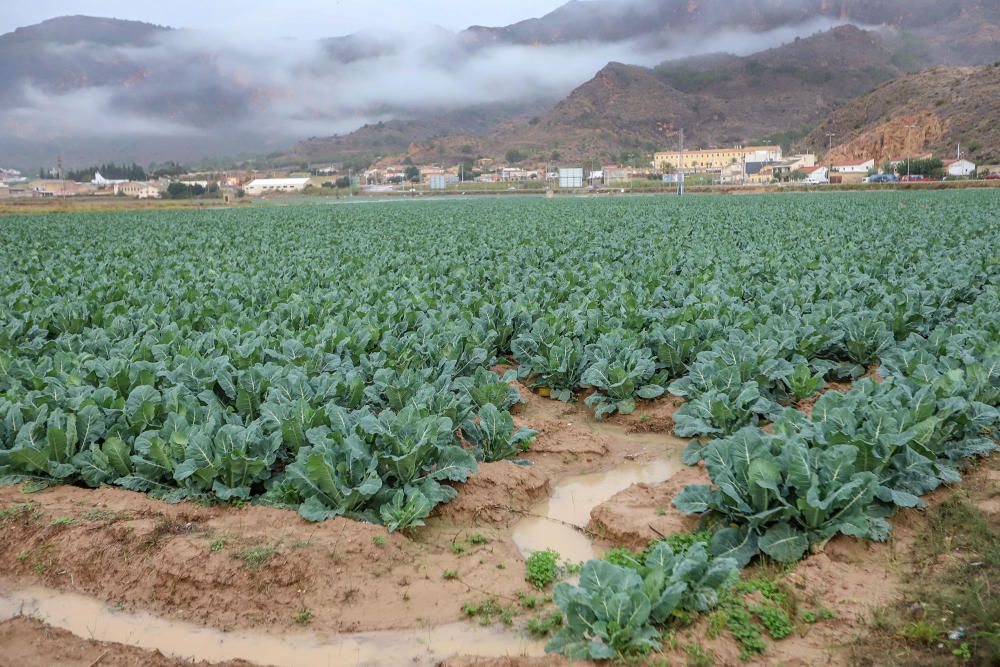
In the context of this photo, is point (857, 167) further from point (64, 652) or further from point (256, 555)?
point (64, 652)

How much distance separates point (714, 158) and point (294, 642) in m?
179

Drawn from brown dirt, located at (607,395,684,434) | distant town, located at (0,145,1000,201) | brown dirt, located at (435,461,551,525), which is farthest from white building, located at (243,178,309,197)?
brown dirt, located at (435,461,551,525)

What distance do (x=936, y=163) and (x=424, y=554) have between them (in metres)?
92.9

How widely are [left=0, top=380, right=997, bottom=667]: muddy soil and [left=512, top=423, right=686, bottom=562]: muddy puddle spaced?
0.28ft

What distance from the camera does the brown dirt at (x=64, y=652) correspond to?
11.8 feet

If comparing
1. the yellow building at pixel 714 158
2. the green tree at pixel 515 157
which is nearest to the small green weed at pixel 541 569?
the yellow building at pixel 714 158

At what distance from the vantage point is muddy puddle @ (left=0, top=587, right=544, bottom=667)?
3715mm

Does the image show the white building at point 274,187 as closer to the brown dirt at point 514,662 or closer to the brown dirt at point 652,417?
the brown dirt at point 652,417

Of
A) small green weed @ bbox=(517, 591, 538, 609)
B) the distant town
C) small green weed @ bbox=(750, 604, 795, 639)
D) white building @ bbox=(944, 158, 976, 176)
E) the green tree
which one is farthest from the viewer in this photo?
the green tree

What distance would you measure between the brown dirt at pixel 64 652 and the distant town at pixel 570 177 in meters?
71.8

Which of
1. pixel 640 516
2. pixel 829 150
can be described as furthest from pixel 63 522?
pixel 829 150

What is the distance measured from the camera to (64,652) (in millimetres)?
3711

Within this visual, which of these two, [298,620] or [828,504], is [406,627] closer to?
[298,620]

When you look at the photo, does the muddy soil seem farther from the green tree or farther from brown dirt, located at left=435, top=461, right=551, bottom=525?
the green tree
